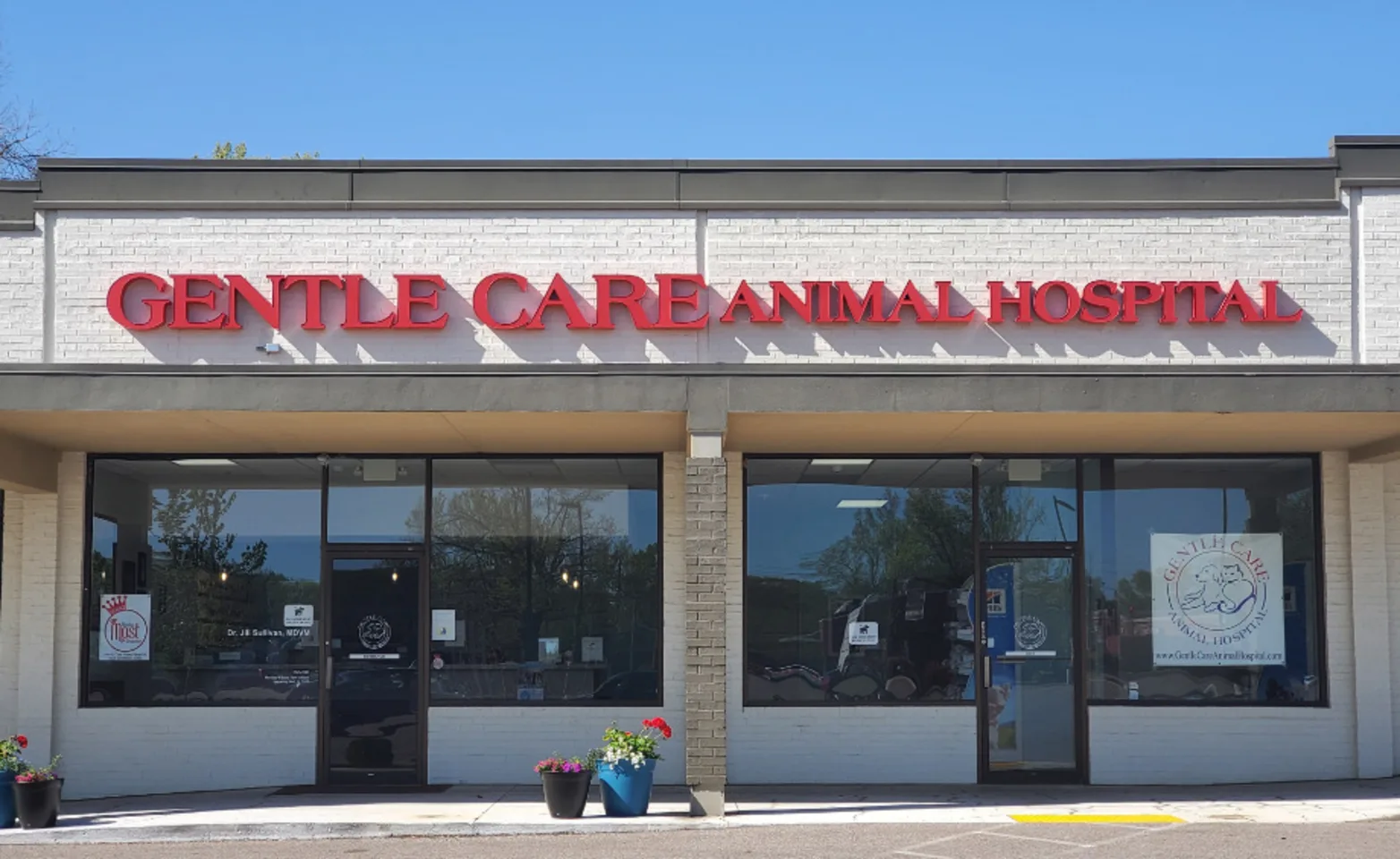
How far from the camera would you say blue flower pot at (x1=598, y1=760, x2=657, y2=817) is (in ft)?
44.2

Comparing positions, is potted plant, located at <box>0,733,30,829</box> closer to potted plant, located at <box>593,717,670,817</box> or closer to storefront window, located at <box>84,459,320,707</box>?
storefront window, located at <box>84,459,320,707</box>

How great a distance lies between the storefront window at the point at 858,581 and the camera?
15.9 metres

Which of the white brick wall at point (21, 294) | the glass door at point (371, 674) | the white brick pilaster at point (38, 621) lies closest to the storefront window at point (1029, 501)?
the glass door at point (371, 674)

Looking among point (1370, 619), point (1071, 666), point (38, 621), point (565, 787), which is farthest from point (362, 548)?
point (1370, 619)

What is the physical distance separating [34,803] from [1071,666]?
10.1 metres

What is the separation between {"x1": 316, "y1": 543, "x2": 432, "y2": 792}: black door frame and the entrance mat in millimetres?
28

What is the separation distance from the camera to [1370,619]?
15703 millimetres

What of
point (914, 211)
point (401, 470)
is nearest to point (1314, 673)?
point (914, 211)

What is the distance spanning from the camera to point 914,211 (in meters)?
14.2

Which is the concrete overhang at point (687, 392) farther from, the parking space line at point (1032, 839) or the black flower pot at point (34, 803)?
the parking space line at point (1032, 839)

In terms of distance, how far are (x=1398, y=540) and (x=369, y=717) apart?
1084 centimetres

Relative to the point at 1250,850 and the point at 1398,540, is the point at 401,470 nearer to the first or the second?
the point at 1250,850

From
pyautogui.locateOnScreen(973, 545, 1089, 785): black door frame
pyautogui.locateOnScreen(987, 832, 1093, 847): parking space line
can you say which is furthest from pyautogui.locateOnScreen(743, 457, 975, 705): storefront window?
pyautogui.locateOnScreen(987, 832, 1093, 847): parking space line

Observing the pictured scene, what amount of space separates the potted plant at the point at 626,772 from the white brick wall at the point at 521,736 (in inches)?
81.6
